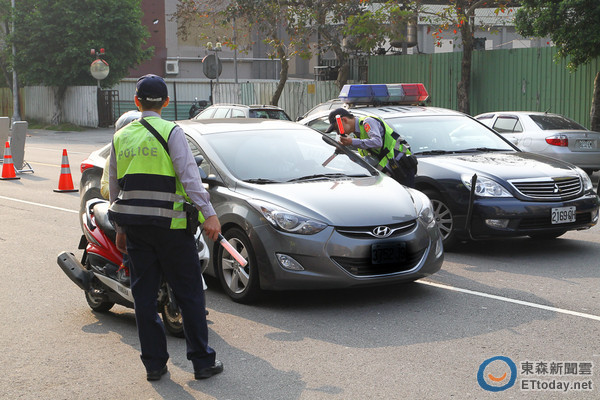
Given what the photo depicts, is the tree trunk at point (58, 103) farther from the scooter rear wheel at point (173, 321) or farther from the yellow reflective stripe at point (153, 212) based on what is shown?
the yellow reflective stripe at point (153, 212)

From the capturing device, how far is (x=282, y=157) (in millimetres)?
7750

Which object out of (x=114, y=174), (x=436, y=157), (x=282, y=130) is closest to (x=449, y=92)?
(x=436, y=157)

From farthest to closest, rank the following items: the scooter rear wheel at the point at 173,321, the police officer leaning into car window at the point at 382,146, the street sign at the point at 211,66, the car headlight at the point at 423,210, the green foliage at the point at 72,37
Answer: the green foliage at the point at 72,37
the street sign at the point at 211,66
the police officer leaning into car window at the point at 382,146
the car headlight at the point at 423,210
the scooter rear wheel at the point at 173,321

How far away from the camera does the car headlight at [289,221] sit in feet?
21.6

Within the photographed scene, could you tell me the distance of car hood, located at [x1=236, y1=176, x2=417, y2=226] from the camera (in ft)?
22.0

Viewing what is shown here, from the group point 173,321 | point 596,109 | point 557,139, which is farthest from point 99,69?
point 173,321

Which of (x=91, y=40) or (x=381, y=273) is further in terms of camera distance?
(x=91, y=40)

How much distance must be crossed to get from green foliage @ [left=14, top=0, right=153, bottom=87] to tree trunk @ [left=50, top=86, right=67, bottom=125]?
4.22 ft

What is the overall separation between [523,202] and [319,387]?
4397 mm

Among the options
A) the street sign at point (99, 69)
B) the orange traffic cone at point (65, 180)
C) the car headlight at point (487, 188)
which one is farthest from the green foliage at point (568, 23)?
the street sign at point (99, 69)

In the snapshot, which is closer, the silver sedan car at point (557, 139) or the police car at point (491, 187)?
the police car at point (491, 187)

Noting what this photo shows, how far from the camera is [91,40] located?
3903 centimetres

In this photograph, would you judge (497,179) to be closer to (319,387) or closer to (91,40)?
(319,387)

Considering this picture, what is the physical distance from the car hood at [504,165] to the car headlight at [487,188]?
10 centimetres
